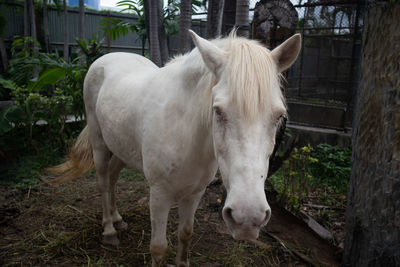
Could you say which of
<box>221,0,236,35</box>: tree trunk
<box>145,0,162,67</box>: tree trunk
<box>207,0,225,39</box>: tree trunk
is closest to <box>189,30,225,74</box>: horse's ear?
<box>207,0,225,39</box>: tree trunk

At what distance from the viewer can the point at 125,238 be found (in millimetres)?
3125

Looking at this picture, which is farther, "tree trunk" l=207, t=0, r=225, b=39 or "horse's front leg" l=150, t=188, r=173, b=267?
"tree trunk" l=207, t=0, r=225, b=39

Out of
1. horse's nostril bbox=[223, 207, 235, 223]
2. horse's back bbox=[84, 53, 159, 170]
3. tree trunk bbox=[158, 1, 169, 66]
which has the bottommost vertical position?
horse's nostril bbox=[223, 207, 235, 223]

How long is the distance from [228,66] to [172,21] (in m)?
8.06

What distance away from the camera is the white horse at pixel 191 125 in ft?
4.31

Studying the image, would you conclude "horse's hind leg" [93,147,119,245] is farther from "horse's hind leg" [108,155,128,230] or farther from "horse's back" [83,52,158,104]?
"horse's back" [83,52,158,104]

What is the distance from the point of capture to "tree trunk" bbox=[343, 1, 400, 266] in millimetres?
1992

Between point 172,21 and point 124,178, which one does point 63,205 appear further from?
point 172,21

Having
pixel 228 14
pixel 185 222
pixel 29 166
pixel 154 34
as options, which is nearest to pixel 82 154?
pixel 29 166

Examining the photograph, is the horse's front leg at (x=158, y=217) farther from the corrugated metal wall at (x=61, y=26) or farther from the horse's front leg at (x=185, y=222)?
the corrugated metal wall at (x=61, y=26)

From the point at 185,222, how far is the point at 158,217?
1.14ft

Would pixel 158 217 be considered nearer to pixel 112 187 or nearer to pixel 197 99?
pixel 197 99

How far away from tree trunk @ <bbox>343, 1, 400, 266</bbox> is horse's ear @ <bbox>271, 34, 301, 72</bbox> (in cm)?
89

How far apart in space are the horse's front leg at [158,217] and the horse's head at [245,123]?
2.64ft
